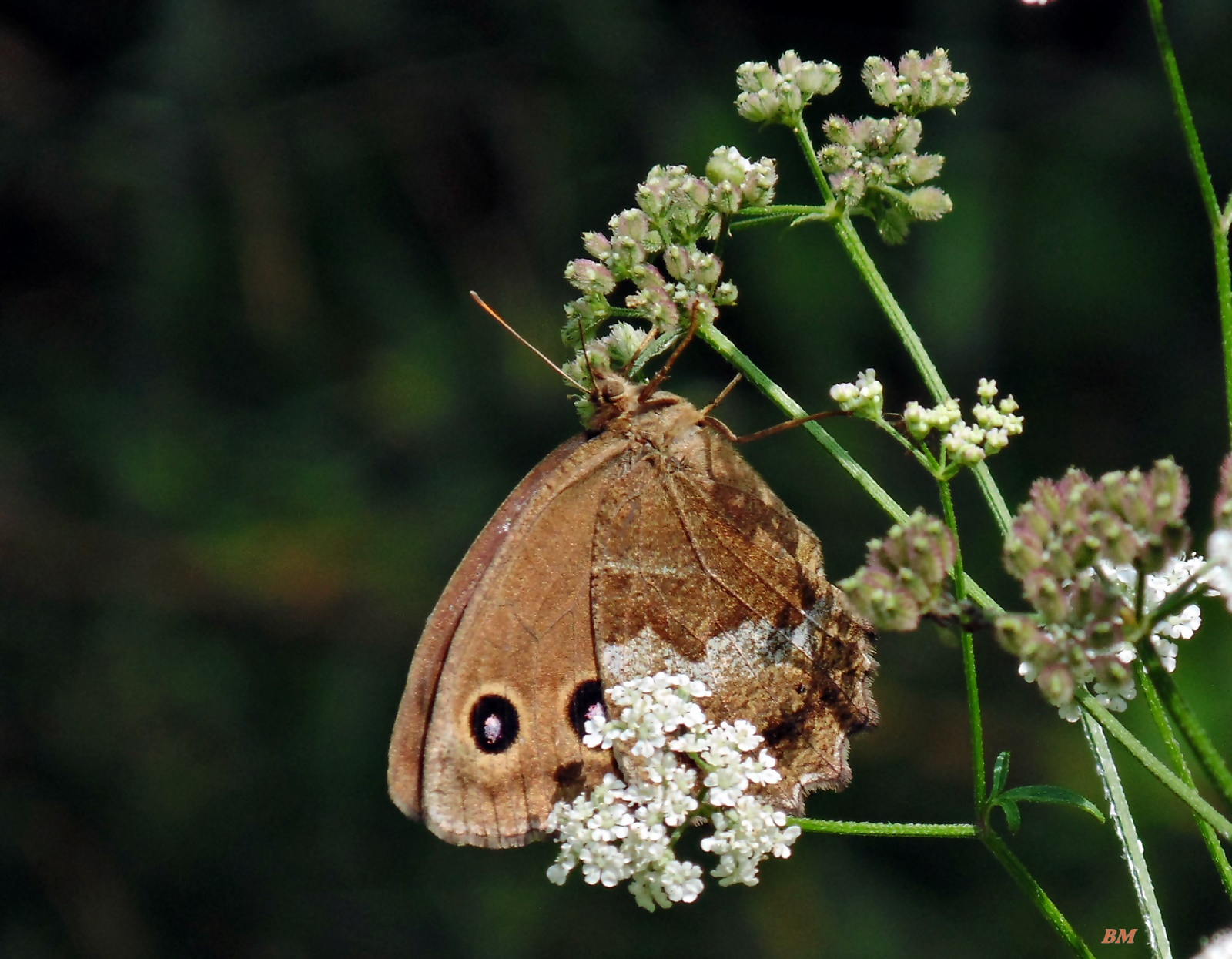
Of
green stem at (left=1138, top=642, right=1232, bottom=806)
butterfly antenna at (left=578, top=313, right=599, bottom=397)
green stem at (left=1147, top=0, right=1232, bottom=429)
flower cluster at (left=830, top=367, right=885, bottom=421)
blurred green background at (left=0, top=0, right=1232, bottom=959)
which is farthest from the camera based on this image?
blurred green background at (left=0, top=0, right=1232, bottom=959)

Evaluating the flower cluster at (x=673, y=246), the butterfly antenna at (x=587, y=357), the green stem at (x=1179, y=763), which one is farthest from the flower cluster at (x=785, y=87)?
the green stem at (x=1179, y=763)

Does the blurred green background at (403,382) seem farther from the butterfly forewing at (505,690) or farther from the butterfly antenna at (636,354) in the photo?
the butterfly forewing at (505,690)

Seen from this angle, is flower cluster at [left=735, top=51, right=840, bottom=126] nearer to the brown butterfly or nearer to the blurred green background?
the brown butterfly

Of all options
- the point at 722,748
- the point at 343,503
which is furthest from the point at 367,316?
the point at 722,748

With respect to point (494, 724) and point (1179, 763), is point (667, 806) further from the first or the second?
point (1179, 763)

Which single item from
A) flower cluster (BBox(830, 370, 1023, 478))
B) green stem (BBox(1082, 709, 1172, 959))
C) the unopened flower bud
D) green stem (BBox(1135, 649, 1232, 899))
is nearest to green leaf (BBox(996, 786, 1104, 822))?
green stem (BBox(1082, 709, 1172, 959))

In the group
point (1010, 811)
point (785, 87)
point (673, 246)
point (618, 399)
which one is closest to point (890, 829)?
point (1010, 811)
